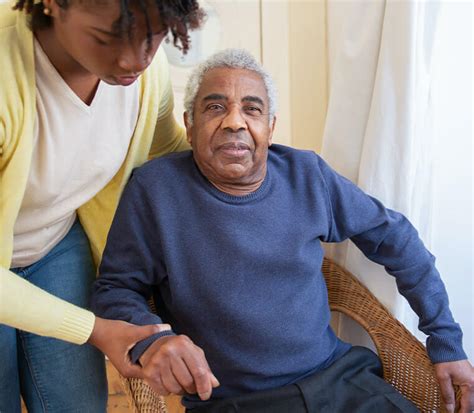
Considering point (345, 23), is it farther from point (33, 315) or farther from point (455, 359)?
point (33, 315)

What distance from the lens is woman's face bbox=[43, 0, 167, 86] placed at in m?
0.87

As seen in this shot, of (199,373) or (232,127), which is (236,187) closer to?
(232,127)

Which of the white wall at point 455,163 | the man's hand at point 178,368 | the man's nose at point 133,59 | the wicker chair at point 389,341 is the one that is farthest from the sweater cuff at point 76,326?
the white wall at point 455,163

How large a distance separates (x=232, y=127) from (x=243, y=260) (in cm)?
31

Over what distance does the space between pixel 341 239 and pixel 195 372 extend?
61cm

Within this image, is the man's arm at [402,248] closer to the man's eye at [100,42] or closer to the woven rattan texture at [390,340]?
the woven rattan texture at [390,340]

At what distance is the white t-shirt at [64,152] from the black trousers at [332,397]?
56 cm

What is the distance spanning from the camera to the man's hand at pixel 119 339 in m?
1.12

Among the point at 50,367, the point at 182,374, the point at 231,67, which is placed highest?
the point at 231,67

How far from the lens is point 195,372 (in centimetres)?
106

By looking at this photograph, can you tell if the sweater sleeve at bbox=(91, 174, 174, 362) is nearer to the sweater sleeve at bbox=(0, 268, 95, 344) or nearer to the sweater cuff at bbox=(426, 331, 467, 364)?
the sweater sleeve at bbox=(0, 268, 95, 344)

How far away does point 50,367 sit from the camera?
1.28 meters

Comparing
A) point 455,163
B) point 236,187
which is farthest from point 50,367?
point 455,163

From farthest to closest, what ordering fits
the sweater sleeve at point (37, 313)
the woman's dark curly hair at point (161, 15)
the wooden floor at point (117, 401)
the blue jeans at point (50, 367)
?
the wooden floor at point (117, 401), the blue jeans at point (50, 367), the sweater sleeve at point (37, 313), the woman's dark curly hair at point (161, 15)
